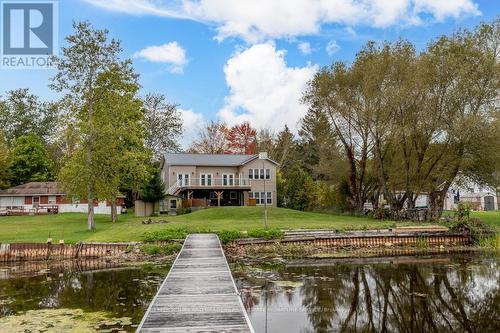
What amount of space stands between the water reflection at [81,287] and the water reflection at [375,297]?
11.9ft

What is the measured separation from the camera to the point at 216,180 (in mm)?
50500

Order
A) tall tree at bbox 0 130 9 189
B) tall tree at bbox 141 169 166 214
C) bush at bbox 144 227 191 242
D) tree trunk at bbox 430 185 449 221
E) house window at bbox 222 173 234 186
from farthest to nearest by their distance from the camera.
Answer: tall tree at bbox 0 130 9 189 < house window at bbox 222 173 234 186 < tall tree at bbox 141 169 166 214 < tree trunk at bbox 430 185 449 221 < bush at bbox 144 227 191 242

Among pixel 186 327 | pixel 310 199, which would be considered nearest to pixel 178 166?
pixel 310 199

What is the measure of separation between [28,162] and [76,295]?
4878cm

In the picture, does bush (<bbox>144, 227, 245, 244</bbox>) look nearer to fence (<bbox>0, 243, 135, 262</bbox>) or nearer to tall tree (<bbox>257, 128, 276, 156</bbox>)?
fence (<bbox>0, 243, 135, 262</bbox>)

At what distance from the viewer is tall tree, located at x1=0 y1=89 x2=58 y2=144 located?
222 ft

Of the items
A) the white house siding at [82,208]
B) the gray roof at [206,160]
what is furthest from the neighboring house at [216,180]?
the white house siding at [82,208]

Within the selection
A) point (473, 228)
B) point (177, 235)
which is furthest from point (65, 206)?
point (473, 228)

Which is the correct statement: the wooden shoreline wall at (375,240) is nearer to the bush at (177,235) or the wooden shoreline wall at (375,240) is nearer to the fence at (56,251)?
the bush at (177,235)

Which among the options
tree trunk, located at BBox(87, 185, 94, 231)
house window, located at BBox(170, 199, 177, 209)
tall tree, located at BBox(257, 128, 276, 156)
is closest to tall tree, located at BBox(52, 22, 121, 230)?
tree trunk, located at BBox(87, 185, 94, 231)

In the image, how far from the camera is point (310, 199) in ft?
172

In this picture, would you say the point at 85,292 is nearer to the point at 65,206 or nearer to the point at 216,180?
the point at 216,180

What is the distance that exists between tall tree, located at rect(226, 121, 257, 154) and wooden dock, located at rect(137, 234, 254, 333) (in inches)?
2082

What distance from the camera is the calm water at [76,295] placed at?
12.4 metres
